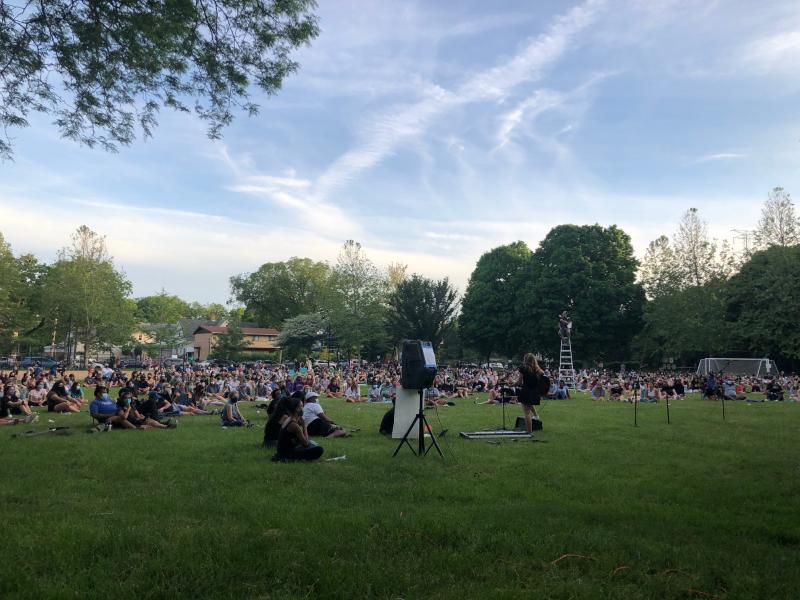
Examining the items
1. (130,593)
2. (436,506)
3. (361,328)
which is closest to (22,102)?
(130,593)

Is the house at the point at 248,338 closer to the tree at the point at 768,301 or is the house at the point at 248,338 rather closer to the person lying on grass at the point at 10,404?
the tree at the point at 768,301

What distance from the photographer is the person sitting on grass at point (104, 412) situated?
1380 cm

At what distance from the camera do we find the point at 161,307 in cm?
12656

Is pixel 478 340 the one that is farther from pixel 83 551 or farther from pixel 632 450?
pixel 83 551

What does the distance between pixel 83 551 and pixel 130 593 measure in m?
1.04

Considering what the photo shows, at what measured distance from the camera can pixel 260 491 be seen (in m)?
7.15

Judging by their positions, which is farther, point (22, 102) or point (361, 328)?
point (361, 328)

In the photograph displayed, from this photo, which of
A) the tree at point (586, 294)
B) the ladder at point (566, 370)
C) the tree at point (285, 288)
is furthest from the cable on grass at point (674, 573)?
the tree at point (285, 288)

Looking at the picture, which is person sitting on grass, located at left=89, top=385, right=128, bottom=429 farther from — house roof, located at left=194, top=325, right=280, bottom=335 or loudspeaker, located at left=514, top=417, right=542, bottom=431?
house roof, located at left=194, top=325, right=280, bottom=335

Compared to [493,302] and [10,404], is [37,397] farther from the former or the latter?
[493,302]

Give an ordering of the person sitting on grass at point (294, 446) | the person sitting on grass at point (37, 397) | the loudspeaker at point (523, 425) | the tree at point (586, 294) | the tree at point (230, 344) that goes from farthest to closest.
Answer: the tree at point (230, 344) → the tree at point (586, 294) → the person sitting on grass at point (37, 397) → the loudspeaker at point (523, 425) → the person sitting on grass at point (294, 446)

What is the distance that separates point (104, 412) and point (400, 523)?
1159 cm

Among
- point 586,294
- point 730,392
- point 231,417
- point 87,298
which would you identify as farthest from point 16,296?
point 730,392

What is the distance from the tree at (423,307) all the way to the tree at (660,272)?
18347 mm
